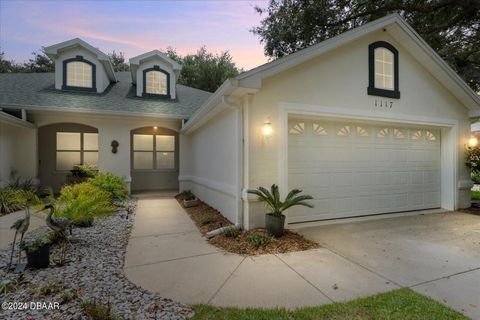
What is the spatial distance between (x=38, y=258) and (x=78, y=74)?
971 centimetres

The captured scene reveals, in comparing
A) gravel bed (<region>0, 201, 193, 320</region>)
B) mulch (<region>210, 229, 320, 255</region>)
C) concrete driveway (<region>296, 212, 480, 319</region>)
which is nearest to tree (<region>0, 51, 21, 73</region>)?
gravel bed (<region>0, 201, 193, 320</region>)

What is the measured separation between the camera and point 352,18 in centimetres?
1051

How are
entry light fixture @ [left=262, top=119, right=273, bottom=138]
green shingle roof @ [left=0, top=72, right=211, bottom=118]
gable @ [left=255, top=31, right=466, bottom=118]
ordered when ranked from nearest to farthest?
entry light fixture @ [left=262, top=119, right=273, bottom=138] → gable @ [left=255, top=31, right=466, bottom=118] → green shingle roof @ [left=0, top=72, right=211, bottom=118]

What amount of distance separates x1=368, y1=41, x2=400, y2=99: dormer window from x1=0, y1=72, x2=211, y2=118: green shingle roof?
6.82m

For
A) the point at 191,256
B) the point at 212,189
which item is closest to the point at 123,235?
the point at 191,256

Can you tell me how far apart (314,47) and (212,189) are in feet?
15.5

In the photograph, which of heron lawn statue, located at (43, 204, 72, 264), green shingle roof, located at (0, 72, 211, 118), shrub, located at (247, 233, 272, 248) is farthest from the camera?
green shingle roof, located at (0, 72, 211, 118)

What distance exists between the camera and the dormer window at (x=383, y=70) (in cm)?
640

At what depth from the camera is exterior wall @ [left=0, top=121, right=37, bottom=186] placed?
8.30 metres

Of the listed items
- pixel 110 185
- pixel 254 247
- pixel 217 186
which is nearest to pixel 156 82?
pixel 110 185

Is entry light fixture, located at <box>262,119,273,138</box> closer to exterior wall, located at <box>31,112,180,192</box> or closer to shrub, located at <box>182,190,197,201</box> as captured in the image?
shrub, located at <box>182,190,197,201</box>

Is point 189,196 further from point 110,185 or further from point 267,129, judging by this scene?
point 267,129

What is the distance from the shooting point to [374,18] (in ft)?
35.5

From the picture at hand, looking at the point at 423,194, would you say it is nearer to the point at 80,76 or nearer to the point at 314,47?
the point at 314,47
